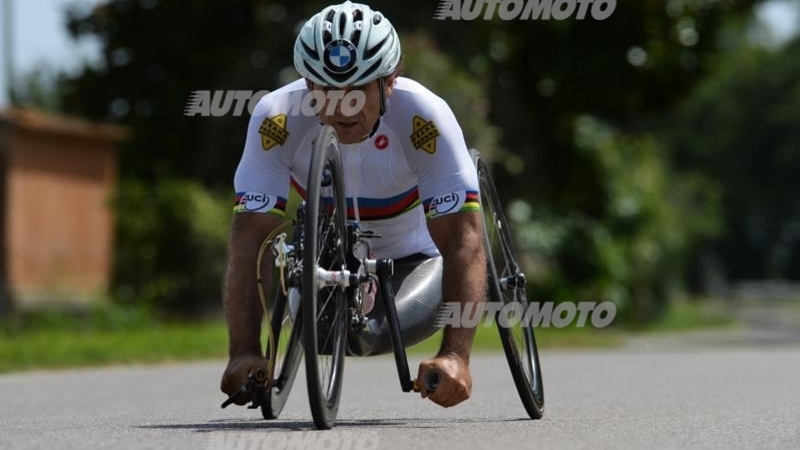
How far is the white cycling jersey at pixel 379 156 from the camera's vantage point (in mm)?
7688

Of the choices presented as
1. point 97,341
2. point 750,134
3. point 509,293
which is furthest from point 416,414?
point 750,134

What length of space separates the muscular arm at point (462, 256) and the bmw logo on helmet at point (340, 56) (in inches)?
32.3

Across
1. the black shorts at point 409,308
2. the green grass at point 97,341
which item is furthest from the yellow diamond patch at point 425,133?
the green grass at point 97,341

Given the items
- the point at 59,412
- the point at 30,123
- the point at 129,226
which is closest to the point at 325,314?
the point at 59,412

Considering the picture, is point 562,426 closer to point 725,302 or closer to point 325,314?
point 325,314

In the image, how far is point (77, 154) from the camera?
24672 mm

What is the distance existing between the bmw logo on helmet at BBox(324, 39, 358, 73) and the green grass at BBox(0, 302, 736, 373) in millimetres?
7567

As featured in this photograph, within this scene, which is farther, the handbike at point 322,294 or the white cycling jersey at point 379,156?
the white cycling jersey at point 379,156

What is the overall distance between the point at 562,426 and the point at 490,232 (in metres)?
1.28

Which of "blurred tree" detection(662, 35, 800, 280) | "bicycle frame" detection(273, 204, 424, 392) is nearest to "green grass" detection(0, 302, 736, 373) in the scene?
"bicycle frame" detection(273, 204, 424, 392)

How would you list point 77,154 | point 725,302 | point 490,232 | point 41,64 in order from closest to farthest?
point 490,232
point 77,154
point 725,302
point 41,64

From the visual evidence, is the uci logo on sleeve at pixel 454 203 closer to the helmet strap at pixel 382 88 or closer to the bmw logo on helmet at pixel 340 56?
the helmet strap at pixel 382 88

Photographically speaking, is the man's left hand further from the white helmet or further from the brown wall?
the brown wall

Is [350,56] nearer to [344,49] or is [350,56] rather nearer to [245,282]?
[344,49]
